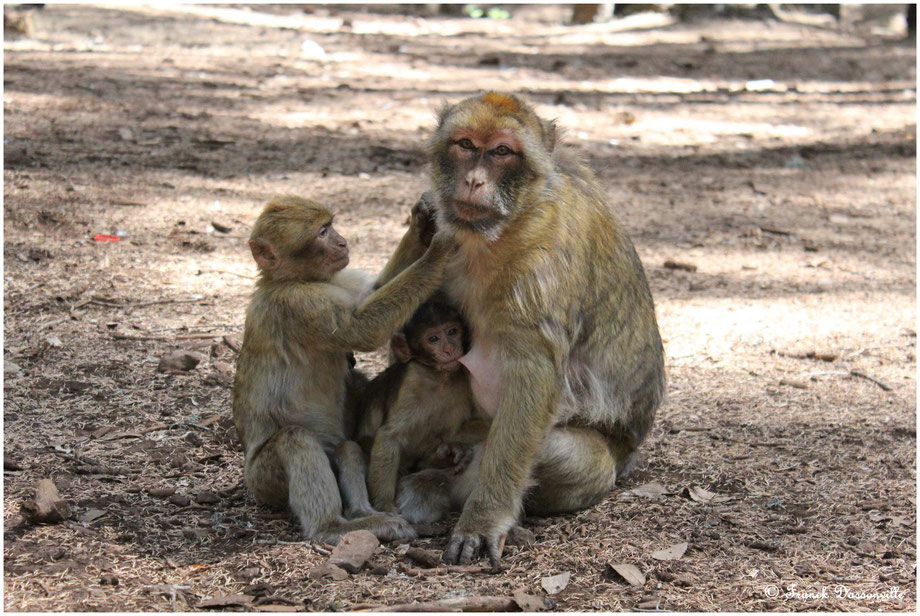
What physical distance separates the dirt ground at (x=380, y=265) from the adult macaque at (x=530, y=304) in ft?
1.00

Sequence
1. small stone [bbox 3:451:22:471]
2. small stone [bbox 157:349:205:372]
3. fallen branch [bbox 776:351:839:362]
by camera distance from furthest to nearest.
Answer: fallen branch [bbox 776:351:839:362], small stone [bbox 157:349:205:372], small stone [bbox 3:451:22:471]

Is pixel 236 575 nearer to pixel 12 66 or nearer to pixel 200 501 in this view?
pixel 200 501

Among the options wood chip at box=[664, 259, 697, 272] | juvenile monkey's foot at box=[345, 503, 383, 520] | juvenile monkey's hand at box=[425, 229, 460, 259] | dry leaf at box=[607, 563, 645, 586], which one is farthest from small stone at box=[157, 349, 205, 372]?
wood chip at box=[664, 259, 697, 272]

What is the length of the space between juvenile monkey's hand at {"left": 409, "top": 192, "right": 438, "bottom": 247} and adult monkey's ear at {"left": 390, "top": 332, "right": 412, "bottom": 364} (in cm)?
50

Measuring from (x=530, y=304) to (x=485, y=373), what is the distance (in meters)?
0.48

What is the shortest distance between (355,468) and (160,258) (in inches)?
155

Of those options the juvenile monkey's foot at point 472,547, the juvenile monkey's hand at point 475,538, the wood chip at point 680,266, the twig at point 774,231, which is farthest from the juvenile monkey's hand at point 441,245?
the twig at point 774,231

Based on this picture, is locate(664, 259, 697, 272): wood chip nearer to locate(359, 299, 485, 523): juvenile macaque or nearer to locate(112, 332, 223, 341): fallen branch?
locate(112, 332, 223, 341): fallen branch

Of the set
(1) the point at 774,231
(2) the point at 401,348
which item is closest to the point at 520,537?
(2) the point at 401,348

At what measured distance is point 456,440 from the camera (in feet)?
17.6

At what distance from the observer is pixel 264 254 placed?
505 cm

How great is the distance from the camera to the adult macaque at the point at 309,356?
15.7ft

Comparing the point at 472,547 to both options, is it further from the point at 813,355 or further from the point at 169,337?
the point at 813,355

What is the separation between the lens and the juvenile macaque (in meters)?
5.07
